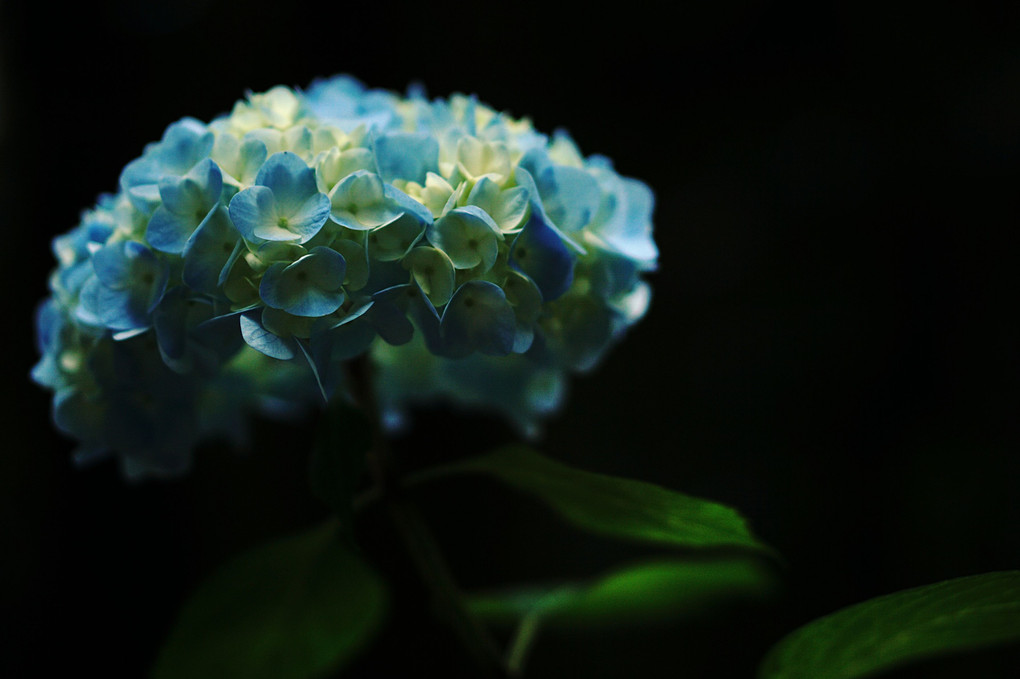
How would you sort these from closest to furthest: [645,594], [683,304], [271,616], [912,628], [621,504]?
1. [912,628]
2. [621,504]
3. [271,616]
4. [645,594]
5. [683,304]

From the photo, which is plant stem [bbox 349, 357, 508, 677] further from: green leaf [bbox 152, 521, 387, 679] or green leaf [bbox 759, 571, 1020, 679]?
green leaf [bbox 759, 571, 1020, 679]

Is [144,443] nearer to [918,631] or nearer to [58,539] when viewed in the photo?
[918,631]

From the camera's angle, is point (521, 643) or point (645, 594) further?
point (645, 594)

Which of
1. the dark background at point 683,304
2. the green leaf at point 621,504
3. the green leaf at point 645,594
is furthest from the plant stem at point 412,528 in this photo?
the dark background at point 683,304

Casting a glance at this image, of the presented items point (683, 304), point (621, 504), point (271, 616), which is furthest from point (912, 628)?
point (683, 304)

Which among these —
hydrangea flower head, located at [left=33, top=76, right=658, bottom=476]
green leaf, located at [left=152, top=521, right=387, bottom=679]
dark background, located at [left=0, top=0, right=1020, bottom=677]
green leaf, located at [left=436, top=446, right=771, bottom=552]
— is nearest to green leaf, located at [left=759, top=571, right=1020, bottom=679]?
green leaf, located at [left=436, top=446, right=771, bottom=552]

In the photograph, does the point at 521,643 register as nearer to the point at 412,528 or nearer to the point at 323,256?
the point at 412,528
